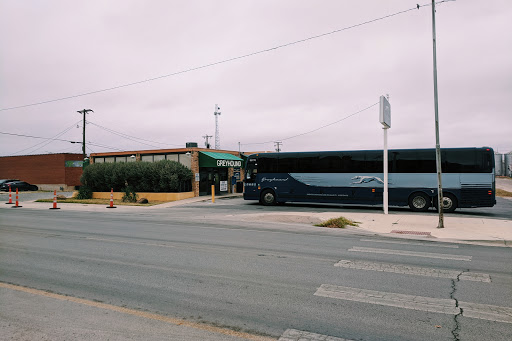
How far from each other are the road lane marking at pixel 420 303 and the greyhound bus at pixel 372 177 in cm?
1660

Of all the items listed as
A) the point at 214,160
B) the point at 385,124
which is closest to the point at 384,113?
the point at 385,124

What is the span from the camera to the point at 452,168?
19875 mm

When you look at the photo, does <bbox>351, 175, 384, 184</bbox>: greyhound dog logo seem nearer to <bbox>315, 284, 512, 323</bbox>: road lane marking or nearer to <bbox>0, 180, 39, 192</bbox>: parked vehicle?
<bbox>315, 284, 512, 323</bbox>: road lane marking

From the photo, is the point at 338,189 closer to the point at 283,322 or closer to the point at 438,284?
the point at 438,284

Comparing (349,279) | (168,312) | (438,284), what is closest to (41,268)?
(168,312)

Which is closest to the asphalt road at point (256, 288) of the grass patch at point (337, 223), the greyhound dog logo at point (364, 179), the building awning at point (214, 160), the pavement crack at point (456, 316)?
the pavement crack at point (456, 316)

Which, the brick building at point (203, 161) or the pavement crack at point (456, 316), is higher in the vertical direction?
the brick building at point (203, 161)

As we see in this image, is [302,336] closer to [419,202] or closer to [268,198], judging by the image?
[419,202]

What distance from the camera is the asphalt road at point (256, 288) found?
14.1ft

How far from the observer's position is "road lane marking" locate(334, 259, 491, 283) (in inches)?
254

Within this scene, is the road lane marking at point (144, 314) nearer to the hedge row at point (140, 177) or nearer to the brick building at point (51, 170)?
the hedge row at point (140, 177)

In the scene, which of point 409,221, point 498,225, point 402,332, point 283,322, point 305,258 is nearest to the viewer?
point 402,332

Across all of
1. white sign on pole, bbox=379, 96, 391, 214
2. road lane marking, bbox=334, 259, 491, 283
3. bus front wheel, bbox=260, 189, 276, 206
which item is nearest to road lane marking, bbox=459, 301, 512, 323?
road lane marking, bbox=334, 259, 491, 283

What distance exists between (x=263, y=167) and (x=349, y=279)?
1909cm
